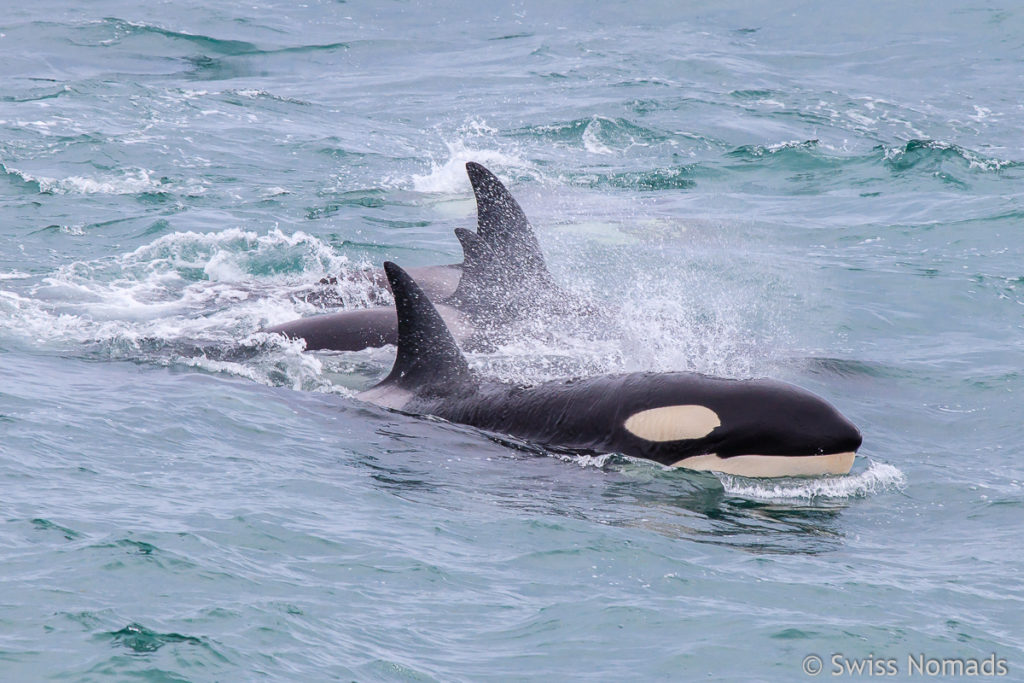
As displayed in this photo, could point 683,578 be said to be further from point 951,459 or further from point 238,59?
point 238,59

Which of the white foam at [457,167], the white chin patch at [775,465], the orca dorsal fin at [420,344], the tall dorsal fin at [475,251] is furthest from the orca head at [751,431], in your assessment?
the white foam at [457,167]

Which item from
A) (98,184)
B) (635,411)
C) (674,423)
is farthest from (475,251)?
(98,184)

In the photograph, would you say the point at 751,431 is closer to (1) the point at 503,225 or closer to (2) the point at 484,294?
(2) the point at 484,294

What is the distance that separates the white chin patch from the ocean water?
0.36 ft

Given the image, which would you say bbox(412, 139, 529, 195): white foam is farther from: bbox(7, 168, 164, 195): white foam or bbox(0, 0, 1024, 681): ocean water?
bbox(7, 168, 164, 195): white foam

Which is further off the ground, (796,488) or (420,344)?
(420,344)

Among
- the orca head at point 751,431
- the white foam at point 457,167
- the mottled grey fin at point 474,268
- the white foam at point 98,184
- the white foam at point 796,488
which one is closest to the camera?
the orca head at point 751,431

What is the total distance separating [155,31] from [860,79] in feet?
57.1

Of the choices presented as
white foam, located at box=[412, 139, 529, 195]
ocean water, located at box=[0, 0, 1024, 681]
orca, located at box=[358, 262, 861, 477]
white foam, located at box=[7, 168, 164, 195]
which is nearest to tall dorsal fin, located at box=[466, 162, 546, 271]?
ocean water, located at box=[0, 0, 1024, 681]

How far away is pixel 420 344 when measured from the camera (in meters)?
10.3

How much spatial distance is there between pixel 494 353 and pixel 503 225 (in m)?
2.08

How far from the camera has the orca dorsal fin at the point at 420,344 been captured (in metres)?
10.1

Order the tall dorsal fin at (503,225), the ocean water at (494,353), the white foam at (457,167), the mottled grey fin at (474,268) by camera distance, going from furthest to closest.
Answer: the white foam at (457,167) < the tall dorsal fin at (503,225) < the mottled grey fin at (474,268) < the ocean water at (494,353)

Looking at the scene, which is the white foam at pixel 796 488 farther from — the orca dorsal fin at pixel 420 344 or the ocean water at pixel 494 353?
the orca dorsal fin at pixel 420 344
